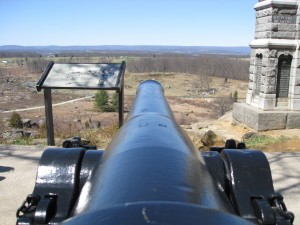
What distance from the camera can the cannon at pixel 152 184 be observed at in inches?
40.5

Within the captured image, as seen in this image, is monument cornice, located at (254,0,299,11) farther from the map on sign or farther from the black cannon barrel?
the black cannon barrel

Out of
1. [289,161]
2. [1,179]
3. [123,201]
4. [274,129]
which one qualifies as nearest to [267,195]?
[123,201]

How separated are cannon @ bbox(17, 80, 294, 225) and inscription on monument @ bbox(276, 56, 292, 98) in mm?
8578

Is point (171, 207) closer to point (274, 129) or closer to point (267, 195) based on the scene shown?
point (267, 195)

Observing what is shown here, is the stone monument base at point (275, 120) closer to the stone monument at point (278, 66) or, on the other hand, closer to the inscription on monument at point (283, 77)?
the stone monument at point (278, 66)

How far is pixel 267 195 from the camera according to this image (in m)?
2.23

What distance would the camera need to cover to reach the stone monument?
34.3ft

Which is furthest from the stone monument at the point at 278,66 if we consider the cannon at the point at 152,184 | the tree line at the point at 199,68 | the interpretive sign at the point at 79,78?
the tree line at the point at 199,68

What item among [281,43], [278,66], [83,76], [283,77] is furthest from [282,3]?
[83,76]

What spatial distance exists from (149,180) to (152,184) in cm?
4

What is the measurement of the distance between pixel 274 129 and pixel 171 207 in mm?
10220

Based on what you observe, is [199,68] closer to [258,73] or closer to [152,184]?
[258,73]

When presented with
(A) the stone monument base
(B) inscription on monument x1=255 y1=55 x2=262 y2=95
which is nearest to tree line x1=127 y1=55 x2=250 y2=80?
(B) inscription on monument x1=255 y1=55 x2=262 y2=95

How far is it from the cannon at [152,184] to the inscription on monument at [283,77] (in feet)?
28.1
